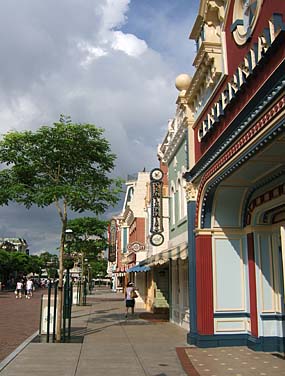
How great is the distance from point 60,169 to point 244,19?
8.08m

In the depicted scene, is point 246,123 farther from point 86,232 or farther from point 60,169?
point 86,232

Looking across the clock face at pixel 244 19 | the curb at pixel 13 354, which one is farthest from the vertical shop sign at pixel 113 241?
the clock face at pixel 244 19

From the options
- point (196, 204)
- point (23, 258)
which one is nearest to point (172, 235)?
Result: point (196, 204)

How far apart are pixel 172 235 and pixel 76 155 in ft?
19.1

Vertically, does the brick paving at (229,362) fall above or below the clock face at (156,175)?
below

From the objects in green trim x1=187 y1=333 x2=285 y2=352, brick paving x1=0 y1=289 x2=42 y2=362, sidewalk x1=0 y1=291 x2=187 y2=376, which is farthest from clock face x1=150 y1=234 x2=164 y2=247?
green trim x1=187 y1=333 x2=285 y2=352

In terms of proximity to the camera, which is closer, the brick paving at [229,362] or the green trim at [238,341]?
the brick paving at [229,362]

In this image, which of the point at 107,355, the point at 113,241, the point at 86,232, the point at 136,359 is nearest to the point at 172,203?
the point at 107,355

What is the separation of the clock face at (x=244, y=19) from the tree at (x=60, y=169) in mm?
6302

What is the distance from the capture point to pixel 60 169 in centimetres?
1593

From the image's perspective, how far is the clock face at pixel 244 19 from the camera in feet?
31.7

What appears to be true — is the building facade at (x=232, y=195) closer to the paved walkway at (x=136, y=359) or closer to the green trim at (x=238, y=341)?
the green trim at (x=238, y=341)

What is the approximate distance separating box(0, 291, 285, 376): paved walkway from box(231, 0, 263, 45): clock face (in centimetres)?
710

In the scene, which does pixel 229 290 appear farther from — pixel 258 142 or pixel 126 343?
pixel 258 142
